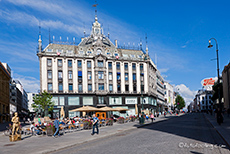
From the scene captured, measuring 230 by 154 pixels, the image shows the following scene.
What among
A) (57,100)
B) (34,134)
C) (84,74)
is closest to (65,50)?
(84,74)

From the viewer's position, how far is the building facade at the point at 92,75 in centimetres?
6303

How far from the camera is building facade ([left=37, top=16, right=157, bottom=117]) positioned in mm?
63031

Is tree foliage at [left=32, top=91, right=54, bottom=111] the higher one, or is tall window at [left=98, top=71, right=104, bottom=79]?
tall window at [left=98, top=71, right=104, bottom=79]

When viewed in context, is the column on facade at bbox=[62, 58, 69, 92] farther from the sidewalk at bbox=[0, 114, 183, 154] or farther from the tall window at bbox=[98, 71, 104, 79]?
the sidewalk at bbox=[0, 114, 183, 154]

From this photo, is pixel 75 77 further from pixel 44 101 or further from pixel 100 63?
pixel 44 101

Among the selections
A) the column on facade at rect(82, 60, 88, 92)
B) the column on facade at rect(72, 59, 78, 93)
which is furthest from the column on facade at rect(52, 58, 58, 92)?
the column on facade at rect(82, 60, 88, 92)

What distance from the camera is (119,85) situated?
69812 millimetres

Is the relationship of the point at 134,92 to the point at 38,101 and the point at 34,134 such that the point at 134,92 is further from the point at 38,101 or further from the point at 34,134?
the point at 34,134

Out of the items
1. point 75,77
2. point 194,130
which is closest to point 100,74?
point 75,77

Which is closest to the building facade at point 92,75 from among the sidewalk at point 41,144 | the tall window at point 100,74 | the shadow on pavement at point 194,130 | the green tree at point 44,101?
the tall window at point 100,74

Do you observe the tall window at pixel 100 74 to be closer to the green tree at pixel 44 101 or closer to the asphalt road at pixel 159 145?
the green tree at pixel 44 101

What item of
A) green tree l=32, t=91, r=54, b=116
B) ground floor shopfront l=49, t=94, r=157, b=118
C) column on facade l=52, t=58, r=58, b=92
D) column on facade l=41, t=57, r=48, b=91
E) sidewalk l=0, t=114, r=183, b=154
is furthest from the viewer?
column on facade l=52, t=58, r=58, b=92

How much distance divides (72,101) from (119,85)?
45.6ft

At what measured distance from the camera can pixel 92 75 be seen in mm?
67062
